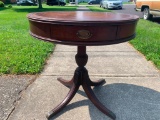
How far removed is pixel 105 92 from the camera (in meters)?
2.94

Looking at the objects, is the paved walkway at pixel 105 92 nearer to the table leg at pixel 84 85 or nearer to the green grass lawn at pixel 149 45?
the table leg at pixel 84 85

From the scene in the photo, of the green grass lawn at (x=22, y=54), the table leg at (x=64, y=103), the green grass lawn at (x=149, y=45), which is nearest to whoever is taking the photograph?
the table leg at (x=64, y=103)

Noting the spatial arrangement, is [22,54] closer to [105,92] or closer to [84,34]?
[105,92]

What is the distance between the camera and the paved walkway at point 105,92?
2436 millimetres

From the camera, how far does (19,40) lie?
5.77 m

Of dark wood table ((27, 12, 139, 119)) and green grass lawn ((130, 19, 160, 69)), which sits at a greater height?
dark wood table ((27, 12, 139, 119))

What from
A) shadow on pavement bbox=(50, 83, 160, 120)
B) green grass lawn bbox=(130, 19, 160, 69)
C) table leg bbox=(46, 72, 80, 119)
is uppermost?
table leg bbox=(46, 72, 80, 119)

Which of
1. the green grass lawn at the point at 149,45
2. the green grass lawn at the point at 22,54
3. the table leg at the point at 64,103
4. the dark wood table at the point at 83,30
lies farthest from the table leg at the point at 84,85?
the green grass lawn at the point at 149,45

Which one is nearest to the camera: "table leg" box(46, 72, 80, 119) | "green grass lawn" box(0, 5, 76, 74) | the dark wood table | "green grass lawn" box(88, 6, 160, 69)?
the dark wood table

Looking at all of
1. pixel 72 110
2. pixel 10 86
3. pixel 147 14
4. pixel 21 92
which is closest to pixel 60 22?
pixel 72 110

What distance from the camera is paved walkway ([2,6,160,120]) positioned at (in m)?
2.44

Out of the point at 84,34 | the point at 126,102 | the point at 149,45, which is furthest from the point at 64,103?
the point at 149,45

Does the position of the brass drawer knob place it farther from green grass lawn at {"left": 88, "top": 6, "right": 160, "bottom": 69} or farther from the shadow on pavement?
green grass lawn at {"left": 88, "top": 6, "right": 160, "bottom": 69}

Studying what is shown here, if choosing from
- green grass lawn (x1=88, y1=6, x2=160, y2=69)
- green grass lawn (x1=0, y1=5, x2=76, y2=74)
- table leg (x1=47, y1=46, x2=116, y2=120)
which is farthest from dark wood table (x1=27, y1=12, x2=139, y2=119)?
green grass lawn (x1=88, y1=6, x2=160, y2=69)
